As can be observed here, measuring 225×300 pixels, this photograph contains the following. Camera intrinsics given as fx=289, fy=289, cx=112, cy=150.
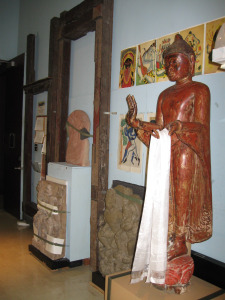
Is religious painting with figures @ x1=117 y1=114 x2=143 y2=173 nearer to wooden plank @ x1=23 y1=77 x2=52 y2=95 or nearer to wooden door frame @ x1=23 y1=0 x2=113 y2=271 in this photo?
wooden door frame @ x1=23 y1=0 x2=113 y2=271

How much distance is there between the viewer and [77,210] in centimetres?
280

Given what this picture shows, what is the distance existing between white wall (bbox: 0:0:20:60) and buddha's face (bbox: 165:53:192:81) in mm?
4059

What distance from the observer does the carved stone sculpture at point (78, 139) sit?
3004 mm

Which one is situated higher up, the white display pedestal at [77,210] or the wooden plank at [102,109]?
the wooden plank at [102,109]

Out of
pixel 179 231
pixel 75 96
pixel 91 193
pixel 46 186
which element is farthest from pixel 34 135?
pixel 179 231

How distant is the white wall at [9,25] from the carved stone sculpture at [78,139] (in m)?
2.49

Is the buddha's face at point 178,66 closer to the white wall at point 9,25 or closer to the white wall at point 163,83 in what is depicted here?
the white wall at point 163,83

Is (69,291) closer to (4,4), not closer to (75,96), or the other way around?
(75,96)

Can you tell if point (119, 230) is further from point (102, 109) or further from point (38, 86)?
point (38, 86)

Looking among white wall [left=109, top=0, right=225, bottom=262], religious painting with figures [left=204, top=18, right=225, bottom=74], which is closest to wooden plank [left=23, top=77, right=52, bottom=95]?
white wall [left=109, top=0, right=225, bottom=262]

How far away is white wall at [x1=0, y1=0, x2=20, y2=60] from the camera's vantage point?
485 centimetres

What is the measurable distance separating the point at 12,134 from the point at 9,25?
183 centimetres

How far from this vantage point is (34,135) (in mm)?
4227

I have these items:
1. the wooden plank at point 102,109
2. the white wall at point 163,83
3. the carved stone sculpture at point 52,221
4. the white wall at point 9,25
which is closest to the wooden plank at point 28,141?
the white wall at point 9,25
